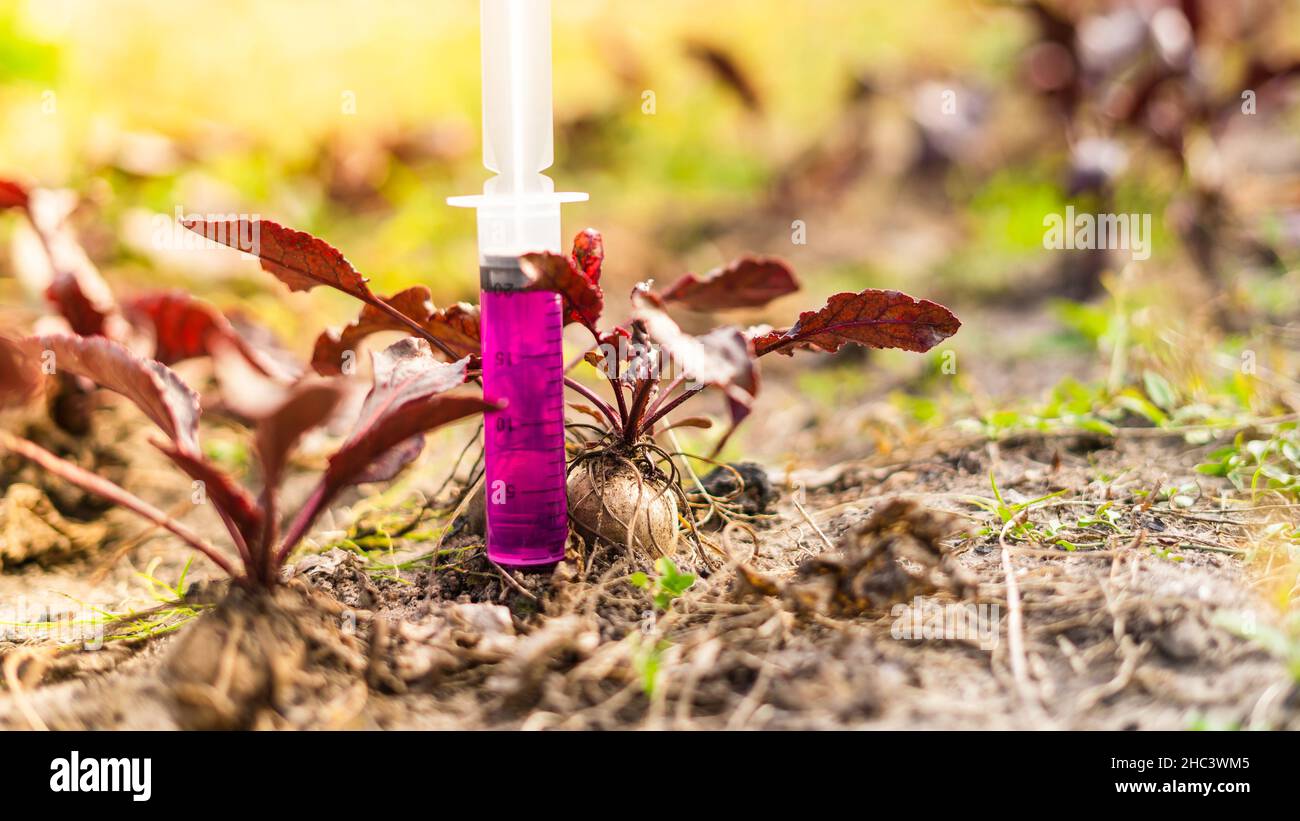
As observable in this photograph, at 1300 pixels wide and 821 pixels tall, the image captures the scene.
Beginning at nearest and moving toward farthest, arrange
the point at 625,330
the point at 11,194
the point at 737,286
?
the point at 625,330, the point at 737,286, the point at 11,194

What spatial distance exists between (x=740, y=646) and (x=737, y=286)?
605mm

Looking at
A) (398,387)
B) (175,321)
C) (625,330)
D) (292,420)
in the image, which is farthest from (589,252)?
(175,321)

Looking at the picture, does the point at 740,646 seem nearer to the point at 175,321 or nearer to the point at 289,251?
the point at 289,251

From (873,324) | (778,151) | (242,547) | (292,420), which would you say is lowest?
(242,547)

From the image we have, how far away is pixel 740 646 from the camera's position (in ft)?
4.31

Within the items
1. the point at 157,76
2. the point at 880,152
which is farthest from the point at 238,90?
the point at 880,152

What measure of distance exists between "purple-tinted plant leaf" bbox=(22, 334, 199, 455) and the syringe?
401mm

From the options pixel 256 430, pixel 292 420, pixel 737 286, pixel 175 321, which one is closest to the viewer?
pixel 292 420

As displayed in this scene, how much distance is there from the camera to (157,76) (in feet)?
17.0

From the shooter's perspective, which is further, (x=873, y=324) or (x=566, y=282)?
(x=873, y=324)

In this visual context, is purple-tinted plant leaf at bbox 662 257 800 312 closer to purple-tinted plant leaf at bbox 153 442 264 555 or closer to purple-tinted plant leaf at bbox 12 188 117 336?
purple-tinted plant leaf at bbox 153 442 264 555
